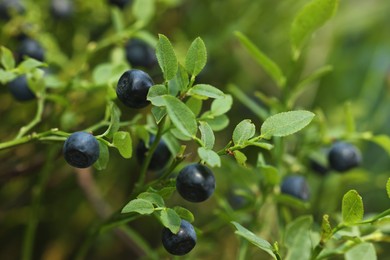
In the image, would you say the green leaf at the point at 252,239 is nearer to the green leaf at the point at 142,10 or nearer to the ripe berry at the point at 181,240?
the ripe berry at the point at 181,240

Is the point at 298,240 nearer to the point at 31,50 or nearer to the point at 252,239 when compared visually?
the point at 252,239

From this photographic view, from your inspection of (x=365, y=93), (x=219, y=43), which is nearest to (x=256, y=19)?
(x=219, y=43)

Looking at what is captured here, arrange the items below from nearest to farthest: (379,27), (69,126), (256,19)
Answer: (69,126)
(256,19)
(379,27)

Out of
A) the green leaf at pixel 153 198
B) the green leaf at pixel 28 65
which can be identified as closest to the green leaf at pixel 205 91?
the green leaf at pixel 153 198

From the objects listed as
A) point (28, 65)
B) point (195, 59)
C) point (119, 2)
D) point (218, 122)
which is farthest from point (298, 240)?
point (119, 2)

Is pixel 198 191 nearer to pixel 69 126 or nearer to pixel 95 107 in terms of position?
pixel 69 126

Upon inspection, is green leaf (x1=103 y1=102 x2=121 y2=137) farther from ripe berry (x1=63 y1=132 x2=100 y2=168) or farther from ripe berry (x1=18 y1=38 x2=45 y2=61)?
ripe berry (x1=18 y1=38 x2=45 y2=61)

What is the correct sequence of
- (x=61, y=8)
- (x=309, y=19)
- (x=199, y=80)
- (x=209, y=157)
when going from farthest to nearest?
1. (x=199, y=80)
2. (x=61, y=8)
3. (x=309, y=19)
4. (x=209, y=157)

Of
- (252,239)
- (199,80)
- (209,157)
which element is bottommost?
(199,80)
